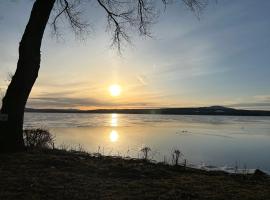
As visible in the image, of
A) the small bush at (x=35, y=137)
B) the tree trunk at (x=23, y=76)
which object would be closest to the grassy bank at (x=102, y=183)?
the tree trunk at (x=23, y=76)

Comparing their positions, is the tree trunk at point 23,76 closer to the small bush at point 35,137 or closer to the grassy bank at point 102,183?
the grassy bank at point 102,183

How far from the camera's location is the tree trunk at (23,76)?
1123 centimetres

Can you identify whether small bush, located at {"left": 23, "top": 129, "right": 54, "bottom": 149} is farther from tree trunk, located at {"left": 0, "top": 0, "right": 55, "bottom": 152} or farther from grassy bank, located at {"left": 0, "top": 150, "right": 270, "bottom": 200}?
grassy bank, located at {"left": 0, "top": 150, "right": 270, "bottom": 200}

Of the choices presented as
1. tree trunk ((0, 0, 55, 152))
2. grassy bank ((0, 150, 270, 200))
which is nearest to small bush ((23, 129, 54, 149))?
tree trunk ((0, 0, 55, 152))

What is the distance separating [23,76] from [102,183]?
207 inches

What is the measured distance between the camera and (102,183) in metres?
7.45

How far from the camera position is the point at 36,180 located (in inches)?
293

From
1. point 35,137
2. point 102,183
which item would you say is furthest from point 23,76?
point 35,137

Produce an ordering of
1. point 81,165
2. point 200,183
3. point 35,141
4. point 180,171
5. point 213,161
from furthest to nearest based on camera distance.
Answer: point 213,161 < point 35,141 < point 180,171 < point 81,165 < point 200,183

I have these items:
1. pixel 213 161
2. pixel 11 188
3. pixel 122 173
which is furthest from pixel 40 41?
pixel 213 161

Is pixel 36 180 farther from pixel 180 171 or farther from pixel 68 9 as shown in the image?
pixel 68 9

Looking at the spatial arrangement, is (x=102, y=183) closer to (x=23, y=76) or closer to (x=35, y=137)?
(x=23, y=76)

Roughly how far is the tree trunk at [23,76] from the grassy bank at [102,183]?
151 centimetres

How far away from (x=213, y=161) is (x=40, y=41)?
12435 millimetres
